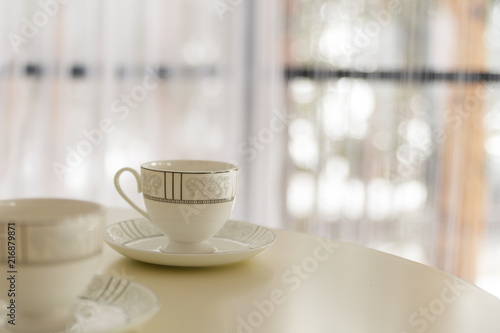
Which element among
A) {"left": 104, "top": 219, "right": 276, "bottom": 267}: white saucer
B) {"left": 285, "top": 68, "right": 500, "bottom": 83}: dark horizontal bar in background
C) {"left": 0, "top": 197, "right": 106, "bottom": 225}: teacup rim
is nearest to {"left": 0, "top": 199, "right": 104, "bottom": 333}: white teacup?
{"left": 0, "top": 197, "right": 106, "bottom": 225}: teacup rim

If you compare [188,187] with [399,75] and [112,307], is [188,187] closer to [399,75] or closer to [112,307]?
[112,307]

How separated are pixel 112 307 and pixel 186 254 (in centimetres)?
16

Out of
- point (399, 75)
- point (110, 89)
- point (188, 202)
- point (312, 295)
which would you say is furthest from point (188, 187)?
point (399, 75)

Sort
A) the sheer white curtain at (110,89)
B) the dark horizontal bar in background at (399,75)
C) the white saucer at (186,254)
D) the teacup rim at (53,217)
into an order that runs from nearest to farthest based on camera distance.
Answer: the teacup rim at (53,217) < the white saucer at (186,254) < the sheer white curtain at (110,89) < the dark horizontal bar in background at (399,75)

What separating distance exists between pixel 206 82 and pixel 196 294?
Result: 5.36 ft

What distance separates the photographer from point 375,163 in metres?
2.46

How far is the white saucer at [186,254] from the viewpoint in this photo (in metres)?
0.74

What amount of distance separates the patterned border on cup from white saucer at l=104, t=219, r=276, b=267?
0.21 feet

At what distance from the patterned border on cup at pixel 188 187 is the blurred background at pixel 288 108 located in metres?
1.45

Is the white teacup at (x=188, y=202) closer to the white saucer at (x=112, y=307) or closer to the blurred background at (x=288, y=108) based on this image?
the white saucer at (x=112, y=307)

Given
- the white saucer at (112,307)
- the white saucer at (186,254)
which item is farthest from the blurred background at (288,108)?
the white saucer at (112,307)

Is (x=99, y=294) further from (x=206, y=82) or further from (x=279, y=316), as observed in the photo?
(x=206, y=82)

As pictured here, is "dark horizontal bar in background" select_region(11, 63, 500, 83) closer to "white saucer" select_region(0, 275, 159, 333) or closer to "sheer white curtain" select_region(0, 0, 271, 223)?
"sheer white curtain" select_region(0, 0, 271, 223)

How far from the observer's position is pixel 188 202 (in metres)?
0.75
